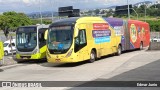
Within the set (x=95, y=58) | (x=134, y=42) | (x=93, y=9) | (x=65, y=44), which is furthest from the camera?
(x=93, y=9)

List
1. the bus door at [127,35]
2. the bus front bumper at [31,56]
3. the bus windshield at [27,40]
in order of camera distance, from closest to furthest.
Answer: the bus front bumper at [31,56]
the bus windshield at [27,40]
the bus door at [127,35]

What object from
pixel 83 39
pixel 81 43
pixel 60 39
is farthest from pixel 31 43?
pixel 81 43

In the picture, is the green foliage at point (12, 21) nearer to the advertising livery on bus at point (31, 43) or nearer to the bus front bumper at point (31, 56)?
the advertising livery on bus at point (31, 43)

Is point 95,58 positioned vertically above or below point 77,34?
below

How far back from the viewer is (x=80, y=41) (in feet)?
69.7

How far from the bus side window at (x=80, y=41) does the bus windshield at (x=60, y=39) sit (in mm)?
451

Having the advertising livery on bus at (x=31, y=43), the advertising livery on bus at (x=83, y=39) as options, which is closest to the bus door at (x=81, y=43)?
the advertising livery on bus at (x=83, y=39)

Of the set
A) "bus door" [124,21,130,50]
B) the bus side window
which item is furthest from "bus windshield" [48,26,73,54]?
"bus door" [124,21,130,50]

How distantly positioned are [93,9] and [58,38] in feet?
154

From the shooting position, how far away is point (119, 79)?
14.6 m

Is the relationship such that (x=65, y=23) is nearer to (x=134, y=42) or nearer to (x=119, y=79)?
(x=119, y=79)

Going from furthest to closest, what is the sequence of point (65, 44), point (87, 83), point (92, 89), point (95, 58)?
point (95, 58), point (65, 44), point (87, 83), point (92, 89)

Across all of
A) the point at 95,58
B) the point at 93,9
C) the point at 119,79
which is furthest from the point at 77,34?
the point at 93,9

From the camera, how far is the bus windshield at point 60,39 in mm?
20703
